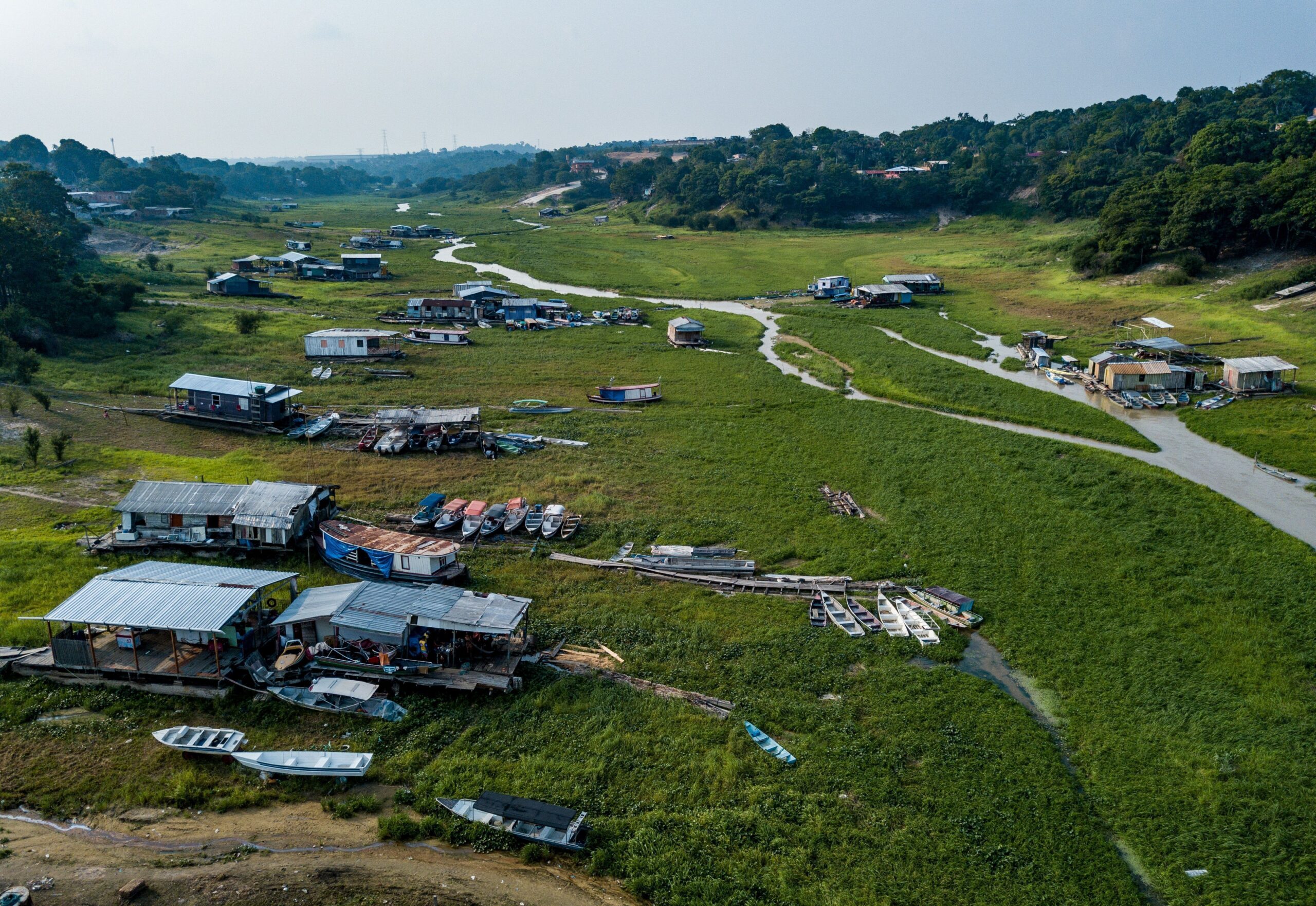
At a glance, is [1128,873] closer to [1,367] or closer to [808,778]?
[808,778]

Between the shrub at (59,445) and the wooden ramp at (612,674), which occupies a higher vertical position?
the shrub at (59,445)

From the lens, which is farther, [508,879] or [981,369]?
[981,369]

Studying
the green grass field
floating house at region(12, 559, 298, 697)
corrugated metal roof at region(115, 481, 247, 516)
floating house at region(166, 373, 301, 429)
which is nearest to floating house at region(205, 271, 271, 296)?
the green grass field

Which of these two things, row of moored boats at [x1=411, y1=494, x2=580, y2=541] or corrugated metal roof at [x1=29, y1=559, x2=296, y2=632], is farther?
row of moored boats at [x1=411, y1=494, x2=580, y2=541]

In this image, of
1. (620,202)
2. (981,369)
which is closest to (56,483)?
(981,369)

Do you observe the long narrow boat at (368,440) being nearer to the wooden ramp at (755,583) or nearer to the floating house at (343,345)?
the floating house at (343,345)

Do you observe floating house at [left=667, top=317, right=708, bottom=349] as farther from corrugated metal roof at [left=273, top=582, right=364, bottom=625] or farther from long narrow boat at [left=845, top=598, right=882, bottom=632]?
corrugated metal roof at [left=273, top=582, right=364, bottom=625]

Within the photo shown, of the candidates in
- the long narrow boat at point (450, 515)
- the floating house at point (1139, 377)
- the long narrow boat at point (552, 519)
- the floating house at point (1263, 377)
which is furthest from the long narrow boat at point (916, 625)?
the floating house at point (1263, 377)
